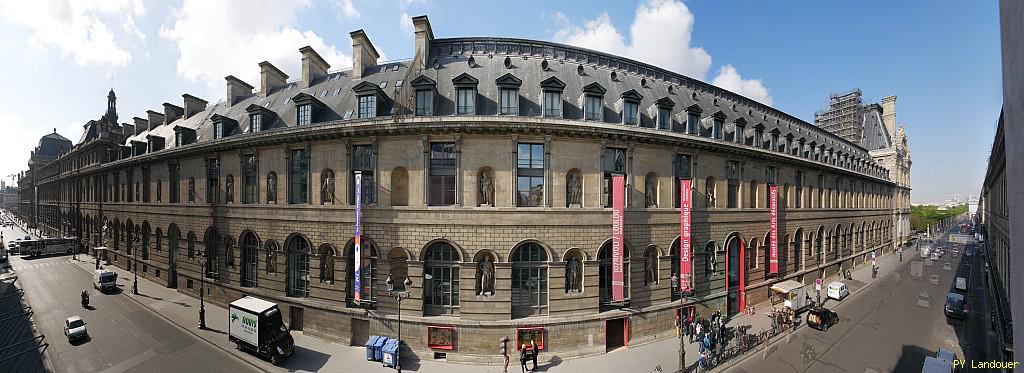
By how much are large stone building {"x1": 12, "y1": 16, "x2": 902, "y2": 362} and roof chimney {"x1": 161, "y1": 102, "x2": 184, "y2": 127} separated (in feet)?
63.3

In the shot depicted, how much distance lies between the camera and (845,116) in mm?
64125

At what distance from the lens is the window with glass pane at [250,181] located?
2496cm

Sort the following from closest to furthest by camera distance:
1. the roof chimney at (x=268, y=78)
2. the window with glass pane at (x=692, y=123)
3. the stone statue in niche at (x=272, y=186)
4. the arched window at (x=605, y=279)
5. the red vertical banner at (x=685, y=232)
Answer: the arched window at (x=605, y=279), the red vertical banner at (x=685, y=232), the stone statue in niche at (x=272, y=186), the window with glass pane at (x=692, y=123), the roof chimney at (x=268, y=78)

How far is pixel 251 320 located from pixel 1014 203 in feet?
91.8

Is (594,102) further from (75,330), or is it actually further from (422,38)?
Answer: (75,330)

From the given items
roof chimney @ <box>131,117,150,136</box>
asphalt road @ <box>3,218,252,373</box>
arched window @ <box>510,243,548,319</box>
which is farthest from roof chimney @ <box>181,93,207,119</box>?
arched window @ <box>510,243,548,319</box>

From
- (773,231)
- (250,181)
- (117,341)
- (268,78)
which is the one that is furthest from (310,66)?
(773,231)

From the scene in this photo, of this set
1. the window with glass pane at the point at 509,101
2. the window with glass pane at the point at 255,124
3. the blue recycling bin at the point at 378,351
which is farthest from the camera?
the window with glass pane at the point at 255,124

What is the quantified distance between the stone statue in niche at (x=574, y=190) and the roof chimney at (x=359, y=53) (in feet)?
57.2

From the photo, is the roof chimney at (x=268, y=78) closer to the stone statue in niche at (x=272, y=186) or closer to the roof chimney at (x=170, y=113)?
the stone statue in niche at (x=272, y=186)

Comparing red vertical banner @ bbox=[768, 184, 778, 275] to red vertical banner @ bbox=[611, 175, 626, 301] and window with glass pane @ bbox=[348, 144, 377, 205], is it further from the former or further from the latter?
window with glass pane @ bbox=[348, 144, 377, 205]

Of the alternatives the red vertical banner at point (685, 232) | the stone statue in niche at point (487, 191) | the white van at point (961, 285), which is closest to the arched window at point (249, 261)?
the stone statue in niche at point (487, 191)

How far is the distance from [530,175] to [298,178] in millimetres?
15644

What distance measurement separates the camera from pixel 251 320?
1900 centimetres
